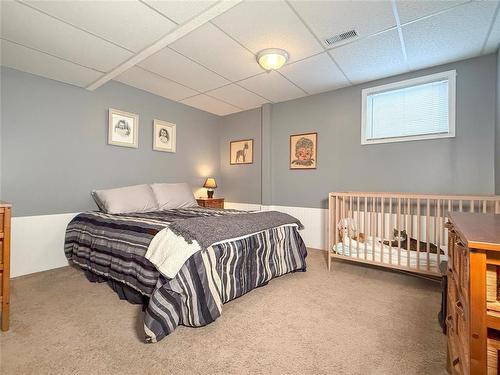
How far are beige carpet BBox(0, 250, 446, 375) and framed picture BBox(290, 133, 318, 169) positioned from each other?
6.48ft

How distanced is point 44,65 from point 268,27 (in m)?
2.33

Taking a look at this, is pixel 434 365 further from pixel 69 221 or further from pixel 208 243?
pixel 69 221

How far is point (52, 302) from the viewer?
6.38ft

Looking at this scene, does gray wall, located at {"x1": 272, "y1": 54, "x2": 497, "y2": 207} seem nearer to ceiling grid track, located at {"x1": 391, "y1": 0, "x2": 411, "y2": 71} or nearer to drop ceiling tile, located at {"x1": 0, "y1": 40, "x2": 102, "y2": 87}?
ceiling grid track, located at {"x1": 391, "y1": 0, "x2": 411, "y2": 71}

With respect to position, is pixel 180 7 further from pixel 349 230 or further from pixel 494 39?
pixel 494 39

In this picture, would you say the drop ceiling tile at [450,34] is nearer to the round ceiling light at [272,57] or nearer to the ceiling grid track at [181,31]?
the round ceiling light at [272,57]

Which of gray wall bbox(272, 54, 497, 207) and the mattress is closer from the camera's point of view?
the mattress

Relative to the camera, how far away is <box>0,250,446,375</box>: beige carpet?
4.16 feet

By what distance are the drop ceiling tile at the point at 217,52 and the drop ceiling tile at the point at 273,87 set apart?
0.67 ft

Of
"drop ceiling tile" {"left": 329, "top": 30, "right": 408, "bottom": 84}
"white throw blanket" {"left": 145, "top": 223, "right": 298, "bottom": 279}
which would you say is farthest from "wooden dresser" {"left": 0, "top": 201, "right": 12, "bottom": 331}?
"drop ceiling tile" {"left": 329, "top": 30, "right": 408, "bottom": 84}

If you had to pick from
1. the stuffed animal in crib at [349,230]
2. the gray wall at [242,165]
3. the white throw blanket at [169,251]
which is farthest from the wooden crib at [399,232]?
the gray wall at [242,165]

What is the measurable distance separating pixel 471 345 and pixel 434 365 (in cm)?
90

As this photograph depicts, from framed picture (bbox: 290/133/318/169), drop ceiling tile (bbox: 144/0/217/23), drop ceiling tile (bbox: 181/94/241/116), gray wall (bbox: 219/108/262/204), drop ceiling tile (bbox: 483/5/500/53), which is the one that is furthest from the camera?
gray wall (bbox: 219/108/262/204)

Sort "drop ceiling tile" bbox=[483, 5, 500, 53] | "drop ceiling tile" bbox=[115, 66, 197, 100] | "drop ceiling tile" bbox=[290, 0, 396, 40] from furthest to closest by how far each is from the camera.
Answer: "drop ceiling tile" bbox=[115, 66, 197, 100], "drop ceiling tile" bbox=[483, 5, 500, 53], "drop ceiling tile" bbox=[290, 0, 396, 40]
